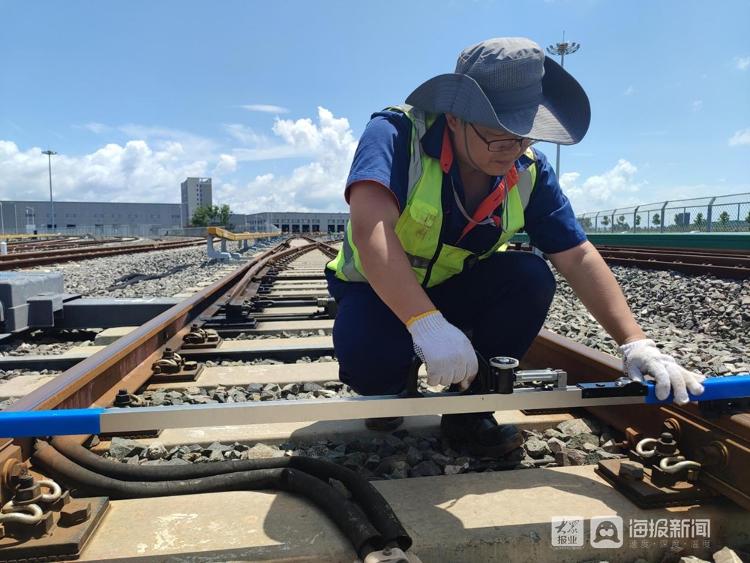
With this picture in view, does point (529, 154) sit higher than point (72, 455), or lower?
higher

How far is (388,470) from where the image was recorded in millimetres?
1999

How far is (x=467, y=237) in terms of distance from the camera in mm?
2133

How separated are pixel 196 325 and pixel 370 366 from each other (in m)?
2.40

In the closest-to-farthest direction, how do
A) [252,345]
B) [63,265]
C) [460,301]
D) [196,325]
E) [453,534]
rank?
[453,534] → [460,301] → [252,345] → [196,325] → [63,265]

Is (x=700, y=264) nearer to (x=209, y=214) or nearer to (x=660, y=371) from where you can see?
(x=660, y=371)

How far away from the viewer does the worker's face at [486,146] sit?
1.79 m

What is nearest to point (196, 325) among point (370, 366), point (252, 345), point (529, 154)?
point (252, 345)

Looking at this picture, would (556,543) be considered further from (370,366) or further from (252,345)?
(252,345)

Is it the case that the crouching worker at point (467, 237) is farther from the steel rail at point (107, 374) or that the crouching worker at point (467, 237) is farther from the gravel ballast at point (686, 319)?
the gravel ballast at point (686, 319)

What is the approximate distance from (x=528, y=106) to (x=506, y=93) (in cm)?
9

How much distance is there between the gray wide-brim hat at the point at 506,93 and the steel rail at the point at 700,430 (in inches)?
37.2

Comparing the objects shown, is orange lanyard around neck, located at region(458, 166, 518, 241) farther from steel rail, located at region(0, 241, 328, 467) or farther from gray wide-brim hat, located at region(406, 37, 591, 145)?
steel rail, located at region(0, 241, 328, 467)

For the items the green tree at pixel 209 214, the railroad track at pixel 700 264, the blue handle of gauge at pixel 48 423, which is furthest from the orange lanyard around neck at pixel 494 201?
the green tree at pixel 209 214

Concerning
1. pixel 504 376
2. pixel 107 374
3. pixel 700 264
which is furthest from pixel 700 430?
pixel 700 264
